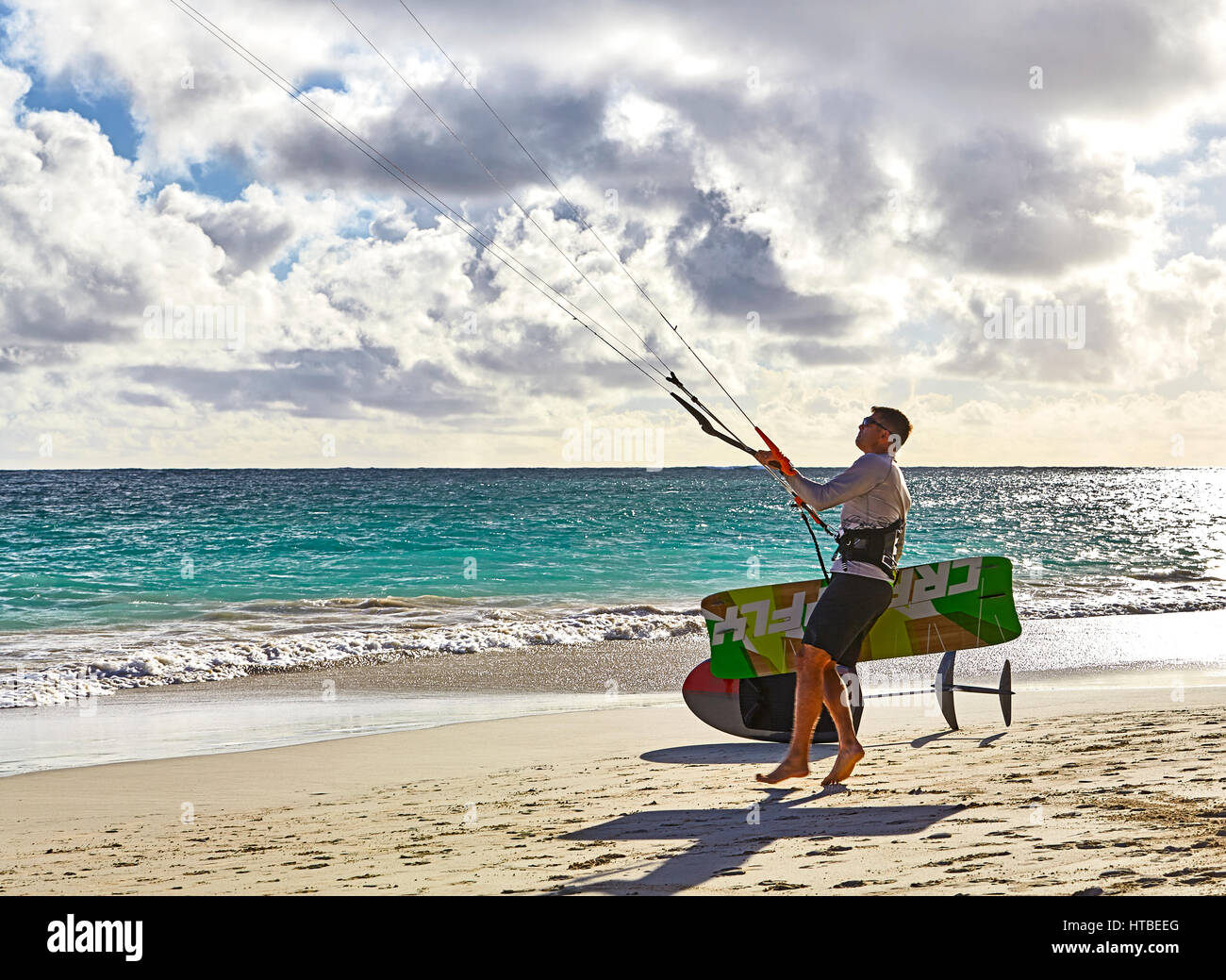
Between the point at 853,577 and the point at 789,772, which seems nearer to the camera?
the point at 853,577

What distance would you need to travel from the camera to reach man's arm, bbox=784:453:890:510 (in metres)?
4.71

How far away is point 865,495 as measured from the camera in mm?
4934

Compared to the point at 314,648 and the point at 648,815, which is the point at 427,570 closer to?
→ the point at 314,648

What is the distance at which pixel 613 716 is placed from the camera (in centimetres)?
830

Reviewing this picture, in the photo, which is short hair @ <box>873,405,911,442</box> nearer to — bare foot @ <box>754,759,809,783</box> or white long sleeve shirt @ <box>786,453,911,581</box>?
white long sleeve shirt @ <box>786,453,911,581</box>

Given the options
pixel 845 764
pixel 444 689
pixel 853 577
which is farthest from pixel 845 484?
pixel 444 689

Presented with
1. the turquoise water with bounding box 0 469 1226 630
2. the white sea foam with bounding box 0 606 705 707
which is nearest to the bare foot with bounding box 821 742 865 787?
the white sea foam with bounding box 0 606 705 707

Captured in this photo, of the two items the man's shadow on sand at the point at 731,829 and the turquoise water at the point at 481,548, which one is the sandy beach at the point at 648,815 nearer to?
the man's shadow on sand at the point at 731,829

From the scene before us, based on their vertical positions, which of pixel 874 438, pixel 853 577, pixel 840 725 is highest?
pixel 874 438

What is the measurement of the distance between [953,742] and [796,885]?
137 inches

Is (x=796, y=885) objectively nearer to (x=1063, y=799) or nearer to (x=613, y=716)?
(x=1063, y=799)

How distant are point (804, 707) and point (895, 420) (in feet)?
5.10

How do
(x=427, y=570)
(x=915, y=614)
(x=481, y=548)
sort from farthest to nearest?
1. (x=481, y=548)
2. (x=427, y=570)
3. (x=915, y=614)

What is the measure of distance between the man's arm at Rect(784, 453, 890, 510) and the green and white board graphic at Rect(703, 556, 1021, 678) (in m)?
1.97
